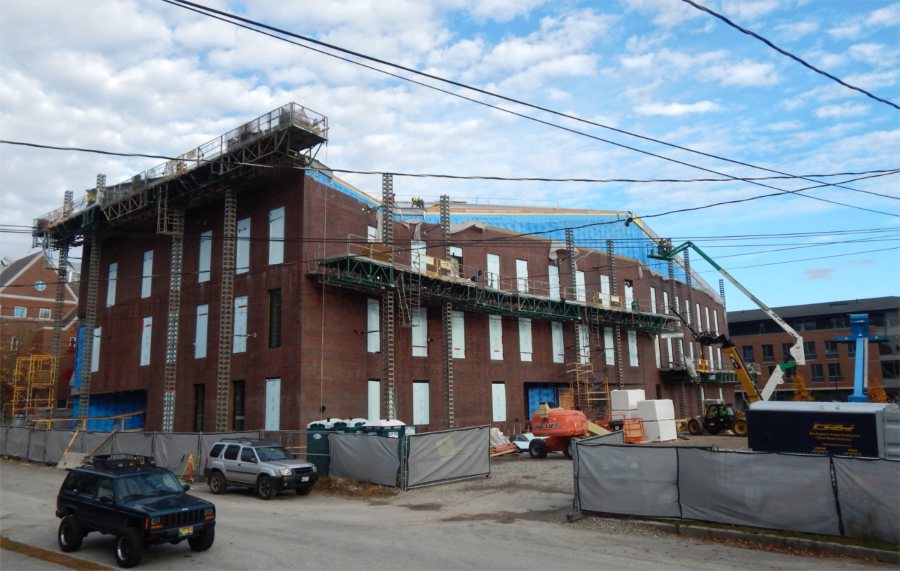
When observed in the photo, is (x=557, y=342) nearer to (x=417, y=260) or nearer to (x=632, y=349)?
(x=632, y=349)

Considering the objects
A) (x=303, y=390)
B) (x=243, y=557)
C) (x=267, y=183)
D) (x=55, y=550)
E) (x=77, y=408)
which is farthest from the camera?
(x=77, y=408)

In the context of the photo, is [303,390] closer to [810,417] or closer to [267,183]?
[267,183]

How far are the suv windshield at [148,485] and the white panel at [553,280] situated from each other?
36.9 meters

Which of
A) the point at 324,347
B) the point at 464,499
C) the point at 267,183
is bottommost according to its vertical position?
the point at 464,499

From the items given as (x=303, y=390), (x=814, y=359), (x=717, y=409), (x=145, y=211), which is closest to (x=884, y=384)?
(x=814, y=359)

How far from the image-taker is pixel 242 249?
35.5 m

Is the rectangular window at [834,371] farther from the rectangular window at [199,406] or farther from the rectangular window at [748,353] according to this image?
the rectangular window at [199,406]

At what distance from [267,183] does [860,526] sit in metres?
30.7

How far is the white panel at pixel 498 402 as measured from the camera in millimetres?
41281

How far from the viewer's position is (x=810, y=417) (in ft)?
66.0

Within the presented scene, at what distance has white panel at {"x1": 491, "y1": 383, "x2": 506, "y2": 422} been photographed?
41281 mm

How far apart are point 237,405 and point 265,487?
14.8 metres

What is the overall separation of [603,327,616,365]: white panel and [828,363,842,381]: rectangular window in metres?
50.4

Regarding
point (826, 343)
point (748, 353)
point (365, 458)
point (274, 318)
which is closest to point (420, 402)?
point (274, 318)
